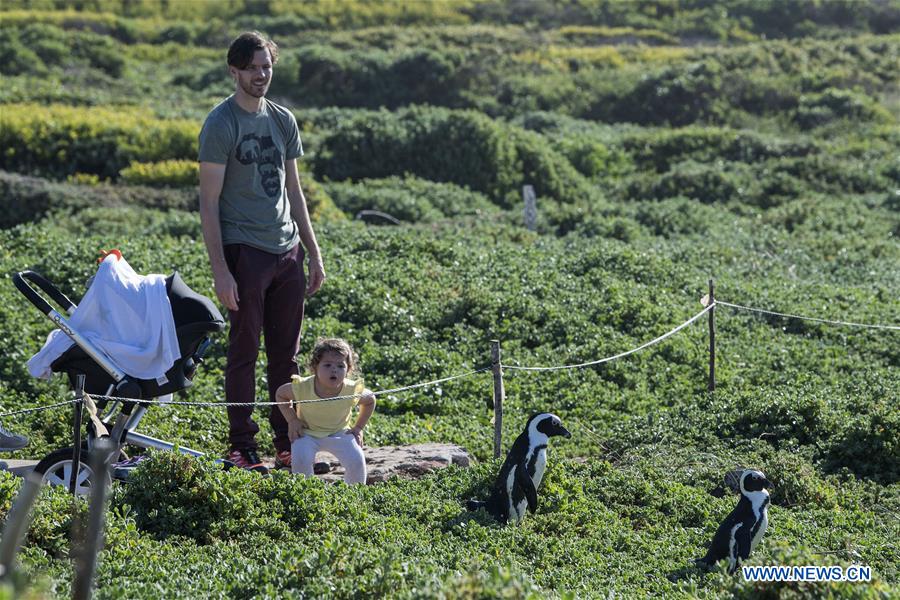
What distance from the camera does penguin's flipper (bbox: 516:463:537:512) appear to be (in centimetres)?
593

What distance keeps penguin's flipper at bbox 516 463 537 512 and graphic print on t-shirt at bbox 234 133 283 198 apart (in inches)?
85.4

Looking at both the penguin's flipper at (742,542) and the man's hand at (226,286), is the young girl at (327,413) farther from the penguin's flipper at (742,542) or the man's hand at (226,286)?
the penguin's flipper at (742,542)

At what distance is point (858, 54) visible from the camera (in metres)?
32.1

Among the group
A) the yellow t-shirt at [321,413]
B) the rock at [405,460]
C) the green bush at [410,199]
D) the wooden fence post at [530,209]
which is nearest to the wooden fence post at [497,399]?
the rock at [405,460]

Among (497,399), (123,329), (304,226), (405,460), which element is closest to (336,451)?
(405,460)

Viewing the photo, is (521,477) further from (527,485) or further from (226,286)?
(226,286)

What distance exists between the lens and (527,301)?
1054 cm

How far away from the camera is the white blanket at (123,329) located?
20.2 ft

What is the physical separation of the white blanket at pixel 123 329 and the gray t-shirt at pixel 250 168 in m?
0.61

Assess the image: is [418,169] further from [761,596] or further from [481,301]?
[761,596]

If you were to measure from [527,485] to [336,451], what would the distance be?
3.74 ft

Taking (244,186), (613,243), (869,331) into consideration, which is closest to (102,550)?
(244,186)

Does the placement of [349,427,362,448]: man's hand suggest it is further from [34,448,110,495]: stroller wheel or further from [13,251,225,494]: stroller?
[34,448,110,495]: stroller wheel

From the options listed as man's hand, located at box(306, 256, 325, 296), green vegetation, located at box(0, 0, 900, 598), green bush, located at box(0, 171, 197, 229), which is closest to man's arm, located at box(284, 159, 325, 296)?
man's hand, located at box(306, 256, 325, 296)
